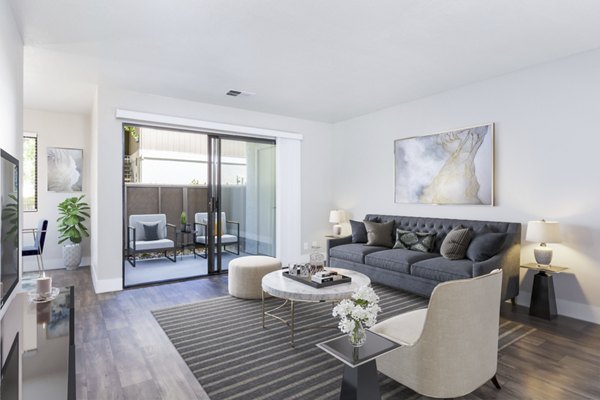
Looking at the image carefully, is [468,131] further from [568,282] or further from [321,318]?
[321,318]

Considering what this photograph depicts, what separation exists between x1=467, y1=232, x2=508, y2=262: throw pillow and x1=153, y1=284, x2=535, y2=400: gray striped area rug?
679 mm

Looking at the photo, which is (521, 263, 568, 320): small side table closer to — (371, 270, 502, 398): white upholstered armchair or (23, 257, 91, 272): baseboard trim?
(371, 270, 502, 398): white upholstered armchair

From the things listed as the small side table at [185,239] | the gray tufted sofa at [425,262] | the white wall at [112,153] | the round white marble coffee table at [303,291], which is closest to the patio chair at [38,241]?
the white wall at [112,153]

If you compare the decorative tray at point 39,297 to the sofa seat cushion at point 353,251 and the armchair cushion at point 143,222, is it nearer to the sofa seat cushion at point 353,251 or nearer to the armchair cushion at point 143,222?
the sofa seat cushion at point 353,251

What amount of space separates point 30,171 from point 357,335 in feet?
20.7

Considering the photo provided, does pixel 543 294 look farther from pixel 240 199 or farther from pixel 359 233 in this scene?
pixel 240 199

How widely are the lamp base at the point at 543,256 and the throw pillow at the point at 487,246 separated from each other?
0.34 m

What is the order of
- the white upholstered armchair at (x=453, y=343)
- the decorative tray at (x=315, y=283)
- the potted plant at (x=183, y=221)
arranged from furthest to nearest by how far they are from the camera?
1. the potted plant at (x=183, y=221)
2. the decorative tray at (x=315, y=283)
3. the white upholstered armchair at (x=453, y=343)

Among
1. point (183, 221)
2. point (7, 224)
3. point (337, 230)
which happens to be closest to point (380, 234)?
point (337, 230)

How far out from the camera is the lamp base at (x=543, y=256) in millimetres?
3438

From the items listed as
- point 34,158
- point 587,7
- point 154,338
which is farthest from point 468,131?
point 34,158

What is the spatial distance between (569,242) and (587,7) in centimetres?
222

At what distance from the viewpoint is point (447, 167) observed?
15.1 feet

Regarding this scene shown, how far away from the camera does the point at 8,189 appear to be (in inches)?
87.8
